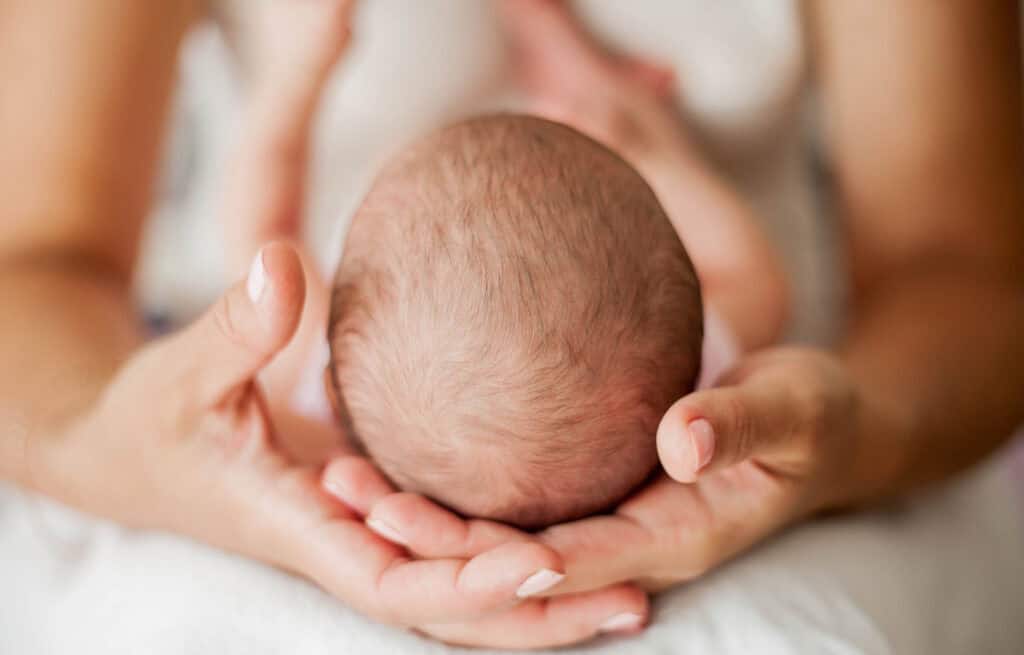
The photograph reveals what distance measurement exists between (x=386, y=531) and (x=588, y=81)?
83cm

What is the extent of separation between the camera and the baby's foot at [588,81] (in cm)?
124

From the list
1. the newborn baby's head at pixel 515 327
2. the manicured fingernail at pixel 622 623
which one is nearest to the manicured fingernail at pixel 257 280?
the newborn baby's head at pixel 515 327

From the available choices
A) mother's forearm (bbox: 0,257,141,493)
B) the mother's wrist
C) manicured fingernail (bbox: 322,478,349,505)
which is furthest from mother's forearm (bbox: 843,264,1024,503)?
mother's forearm (bbox: 0,257,141,493)

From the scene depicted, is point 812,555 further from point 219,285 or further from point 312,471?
Answer: point 219,285

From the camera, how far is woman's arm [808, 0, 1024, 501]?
1031mm

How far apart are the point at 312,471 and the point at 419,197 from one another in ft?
0.75

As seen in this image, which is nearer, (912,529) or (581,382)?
(581,382)

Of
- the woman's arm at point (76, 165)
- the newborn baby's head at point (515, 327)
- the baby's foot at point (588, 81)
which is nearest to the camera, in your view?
the newborn baby's head at point (515, 327)

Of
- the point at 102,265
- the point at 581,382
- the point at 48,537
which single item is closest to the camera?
the point at 581,382

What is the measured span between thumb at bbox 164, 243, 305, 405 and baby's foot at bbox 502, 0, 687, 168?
708mm

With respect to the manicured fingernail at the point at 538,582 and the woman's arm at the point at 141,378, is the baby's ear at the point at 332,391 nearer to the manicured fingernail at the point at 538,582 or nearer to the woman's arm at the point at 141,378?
the woman's arm at the point at 141,378

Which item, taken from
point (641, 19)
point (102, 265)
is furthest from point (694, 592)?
point (641, 19)

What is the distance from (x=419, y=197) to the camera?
0.71m

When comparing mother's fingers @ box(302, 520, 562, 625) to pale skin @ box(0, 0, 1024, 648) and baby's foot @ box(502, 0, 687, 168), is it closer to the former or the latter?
pale skin @ box(0, 0, 1024, 648)
